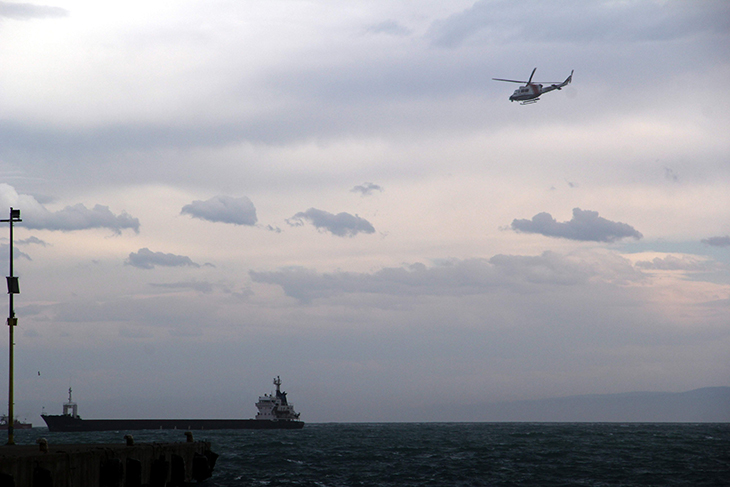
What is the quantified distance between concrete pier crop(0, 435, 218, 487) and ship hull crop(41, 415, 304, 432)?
119892mm

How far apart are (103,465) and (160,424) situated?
491ft

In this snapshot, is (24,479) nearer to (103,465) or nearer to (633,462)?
(103,465)

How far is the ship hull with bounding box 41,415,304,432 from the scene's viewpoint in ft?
478

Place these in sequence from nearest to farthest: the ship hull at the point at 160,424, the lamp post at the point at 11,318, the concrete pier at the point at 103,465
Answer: the concrete pier at the point at 103,465, the lamp post at the point at 11,318, the ship hull at the point at 160,424

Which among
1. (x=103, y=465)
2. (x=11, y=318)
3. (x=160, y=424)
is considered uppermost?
(x=11, y=318)

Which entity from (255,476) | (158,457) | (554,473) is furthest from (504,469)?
(158,457)

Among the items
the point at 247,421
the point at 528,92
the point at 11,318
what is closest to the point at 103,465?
the point at 11,318

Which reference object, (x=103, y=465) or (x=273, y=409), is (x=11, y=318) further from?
(x=273, y=409)

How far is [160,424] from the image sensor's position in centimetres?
16600

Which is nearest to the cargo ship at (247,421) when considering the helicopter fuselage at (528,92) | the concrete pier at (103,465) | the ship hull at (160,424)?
the ship hull at (160,424)

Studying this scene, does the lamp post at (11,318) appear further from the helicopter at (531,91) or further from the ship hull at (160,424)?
the ship hull at (160,424)

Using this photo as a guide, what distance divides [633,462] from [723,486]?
17675mm

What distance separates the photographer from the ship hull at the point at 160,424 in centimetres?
14562

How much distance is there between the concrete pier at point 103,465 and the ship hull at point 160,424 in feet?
393
